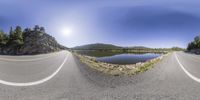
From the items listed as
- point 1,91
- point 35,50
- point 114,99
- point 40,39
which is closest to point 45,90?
point 1,91

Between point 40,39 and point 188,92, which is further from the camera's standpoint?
point 40,39

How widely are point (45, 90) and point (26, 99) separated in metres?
1.32

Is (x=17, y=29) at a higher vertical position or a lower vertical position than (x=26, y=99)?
higher

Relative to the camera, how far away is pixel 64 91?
24.6 ft

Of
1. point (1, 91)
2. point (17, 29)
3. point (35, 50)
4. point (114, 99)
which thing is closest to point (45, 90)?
point (1, 91)

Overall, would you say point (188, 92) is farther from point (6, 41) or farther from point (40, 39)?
point (6, 41)

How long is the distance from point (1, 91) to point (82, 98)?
2.36 m

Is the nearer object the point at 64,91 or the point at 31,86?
the point at 64,91

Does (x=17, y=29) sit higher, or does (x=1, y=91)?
(x=17, y=29)

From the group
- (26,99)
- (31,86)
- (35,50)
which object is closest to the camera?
(26,99)

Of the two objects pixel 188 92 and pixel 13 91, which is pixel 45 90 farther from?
pixel 188 92

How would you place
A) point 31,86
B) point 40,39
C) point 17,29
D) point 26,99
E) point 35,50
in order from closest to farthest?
1. point 26,99
2. point 31,86
3. point 40,39
4. point 35,50
5. point 17,29

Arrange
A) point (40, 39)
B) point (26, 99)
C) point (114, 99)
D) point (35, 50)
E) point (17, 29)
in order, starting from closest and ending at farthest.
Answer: point (26, 99)
point (114, 99)
point (40, 39)
point (35, 50)
point (17, 29)

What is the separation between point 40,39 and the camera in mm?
50406
